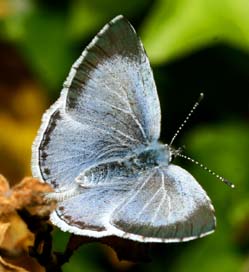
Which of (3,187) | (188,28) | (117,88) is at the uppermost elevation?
(188,28)

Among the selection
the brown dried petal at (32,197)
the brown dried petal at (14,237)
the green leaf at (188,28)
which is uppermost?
the green leaf at (188,28)

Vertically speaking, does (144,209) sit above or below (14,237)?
above

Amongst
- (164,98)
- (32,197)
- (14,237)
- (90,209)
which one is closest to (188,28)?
(164,98)

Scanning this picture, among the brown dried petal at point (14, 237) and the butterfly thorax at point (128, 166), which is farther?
the butterfly thorax at point (128, 166)

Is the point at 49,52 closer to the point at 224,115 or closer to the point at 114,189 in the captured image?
the point at 224,115

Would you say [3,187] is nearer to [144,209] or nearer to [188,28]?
[144,209]

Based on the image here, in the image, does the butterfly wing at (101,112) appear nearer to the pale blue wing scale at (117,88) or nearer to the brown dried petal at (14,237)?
the pale blue wing scale at (117,88)

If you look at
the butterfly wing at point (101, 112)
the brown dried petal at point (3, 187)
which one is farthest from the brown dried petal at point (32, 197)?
the butterfly wing at point (101, 112)
